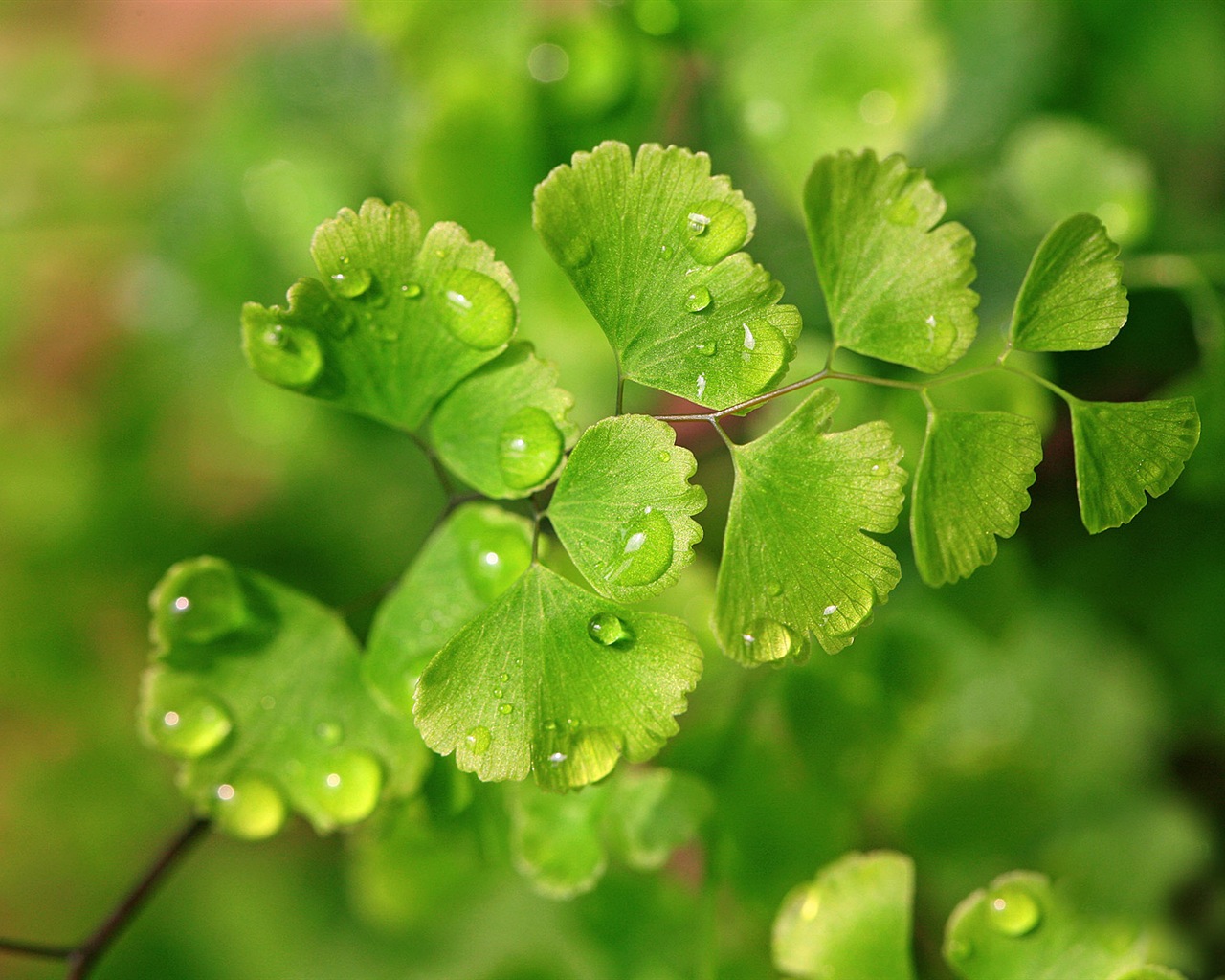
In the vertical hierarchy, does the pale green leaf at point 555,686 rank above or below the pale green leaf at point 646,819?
above

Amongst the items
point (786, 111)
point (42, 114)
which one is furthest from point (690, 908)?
point (42, 114)

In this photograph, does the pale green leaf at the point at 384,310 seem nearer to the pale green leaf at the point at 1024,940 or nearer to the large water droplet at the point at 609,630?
the large water droplet at the point at 609,630

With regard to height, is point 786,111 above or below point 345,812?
above

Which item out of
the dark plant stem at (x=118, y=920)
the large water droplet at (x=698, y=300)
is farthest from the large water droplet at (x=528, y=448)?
the dark plant stem at (x=118, y=920)

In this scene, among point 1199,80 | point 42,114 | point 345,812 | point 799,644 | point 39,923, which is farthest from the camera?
point 42,114

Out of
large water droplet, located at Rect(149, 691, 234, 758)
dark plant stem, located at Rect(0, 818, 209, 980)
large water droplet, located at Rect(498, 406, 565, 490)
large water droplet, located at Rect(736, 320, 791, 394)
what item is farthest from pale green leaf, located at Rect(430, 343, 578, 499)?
dark plant stem, located at Rect(0, 818, 209, 980)

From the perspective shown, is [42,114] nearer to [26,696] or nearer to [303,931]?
[26,696]

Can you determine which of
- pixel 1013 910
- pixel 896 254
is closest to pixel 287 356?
pixel 896 254

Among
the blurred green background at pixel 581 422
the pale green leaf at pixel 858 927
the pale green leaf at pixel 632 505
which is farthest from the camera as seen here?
the blurred green background at pixel 581 422
